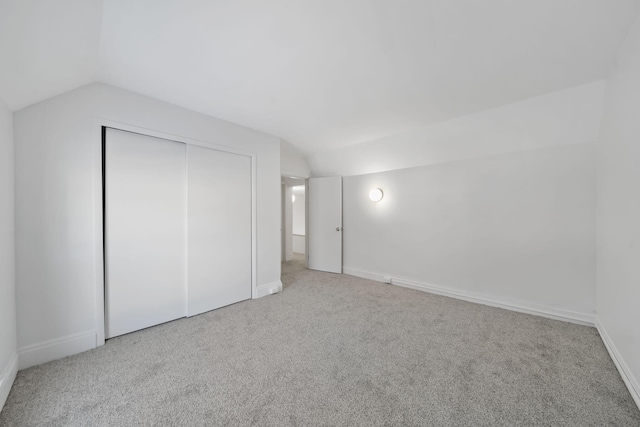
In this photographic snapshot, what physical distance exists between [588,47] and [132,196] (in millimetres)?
4053

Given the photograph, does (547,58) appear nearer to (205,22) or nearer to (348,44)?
(348,44)

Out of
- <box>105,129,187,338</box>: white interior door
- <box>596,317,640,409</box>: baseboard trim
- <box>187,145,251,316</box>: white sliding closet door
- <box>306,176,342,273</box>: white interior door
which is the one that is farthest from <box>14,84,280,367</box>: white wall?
<box>596,317,640,409</box>: baseboard trim

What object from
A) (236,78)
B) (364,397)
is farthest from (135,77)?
(364,397)

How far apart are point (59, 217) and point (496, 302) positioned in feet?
15.2

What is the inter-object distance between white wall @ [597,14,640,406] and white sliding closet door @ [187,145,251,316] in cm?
352

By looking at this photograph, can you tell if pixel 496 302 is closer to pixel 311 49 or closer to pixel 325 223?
pixel 325 223

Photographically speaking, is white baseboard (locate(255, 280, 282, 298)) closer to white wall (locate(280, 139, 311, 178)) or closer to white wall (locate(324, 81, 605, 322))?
white wall (locate(324, 81, 605, 322))

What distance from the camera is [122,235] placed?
223 cm

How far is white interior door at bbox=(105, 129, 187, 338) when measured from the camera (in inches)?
86.0

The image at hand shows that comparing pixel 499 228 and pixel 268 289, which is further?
pixel 268 289

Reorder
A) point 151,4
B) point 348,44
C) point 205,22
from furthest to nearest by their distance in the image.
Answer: point 348,44 < point 205,22 < point 151,4

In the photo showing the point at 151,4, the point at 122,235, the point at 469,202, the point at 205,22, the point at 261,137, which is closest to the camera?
the point at 151,4

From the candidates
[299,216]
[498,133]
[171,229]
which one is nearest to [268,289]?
[171,229]

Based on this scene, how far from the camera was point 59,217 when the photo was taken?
6.23 ft
